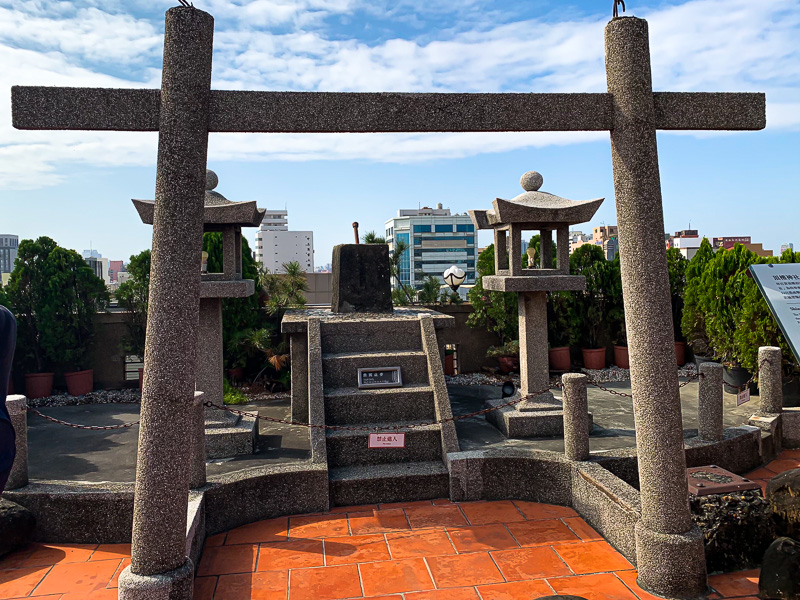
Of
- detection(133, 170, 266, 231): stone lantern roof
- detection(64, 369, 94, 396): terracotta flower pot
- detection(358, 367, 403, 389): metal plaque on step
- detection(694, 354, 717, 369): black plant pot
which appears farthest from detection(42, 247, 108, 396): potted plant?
detection(694, 354, 717, 369): black plant pot

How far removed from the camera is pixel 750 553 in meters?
4.79

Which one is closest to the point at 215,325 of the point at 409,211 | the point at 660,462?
the point at 660,462

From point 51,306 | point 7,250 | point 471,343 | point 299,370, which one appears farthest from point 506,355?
point 7,250

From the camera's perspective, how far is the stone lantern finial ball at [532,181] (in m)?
8.12

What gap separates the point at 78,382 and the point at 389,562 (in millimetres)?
8298

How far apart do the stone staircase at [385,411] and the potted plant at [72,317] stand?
5.70 m

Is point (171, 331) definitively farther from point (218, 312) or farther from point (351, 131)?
point (218, 312)

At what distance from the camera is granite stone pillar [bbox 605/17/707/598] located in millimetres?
4219

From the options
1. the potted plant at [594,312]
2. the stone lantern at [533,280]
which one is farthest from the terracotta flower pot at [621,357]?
the stone lantern at [533,280]

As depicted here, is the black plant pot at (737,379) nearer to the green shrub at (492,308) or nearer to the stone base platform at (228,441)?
the green shrub at (492,308)

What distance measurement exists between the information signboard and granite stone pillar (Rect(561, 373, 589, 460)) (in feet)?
6.07

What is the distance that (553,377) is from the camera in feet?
39.6

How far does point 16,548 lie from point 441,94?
5.24 meters

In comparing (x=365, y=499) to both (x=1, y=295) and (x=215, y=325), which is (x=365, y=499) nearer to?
(x=215, y=325)
